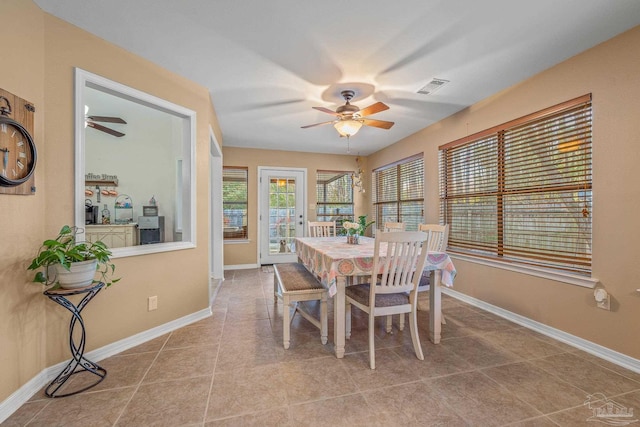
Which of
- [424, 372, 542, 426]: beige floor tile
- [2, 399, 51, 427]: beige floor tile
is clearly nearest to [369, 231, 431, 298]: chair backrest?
[424, 372, 542, 426]: beige floor tile

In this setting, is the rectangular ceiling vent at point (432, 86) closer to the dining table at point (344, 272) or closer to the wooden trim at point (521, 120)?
the wooden trim at point (521, 120)

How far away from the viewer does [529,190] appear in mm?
2701

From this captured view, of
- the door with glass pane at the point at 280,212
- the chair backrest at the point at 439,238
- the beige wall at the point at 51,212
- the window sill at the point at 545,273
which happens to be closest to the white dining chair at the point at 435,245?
the chair backrest at the point at 439,238

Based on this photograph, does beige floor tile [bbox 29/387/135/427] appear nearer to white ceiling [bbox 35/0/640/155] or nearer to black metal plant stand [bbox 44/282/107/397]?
black metal plant stand [bbox 44/282/107/397]

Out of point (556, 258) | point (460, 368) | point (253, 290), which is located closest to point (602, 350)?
point (556, 258)

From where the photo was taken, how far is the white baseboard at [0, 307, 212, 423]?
1548 millimetres

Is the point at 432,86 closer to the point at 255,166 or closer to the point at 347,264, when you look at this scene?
the point at 347,264

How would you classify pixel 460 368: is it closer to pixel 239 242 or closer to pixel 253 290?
pixel 253 290

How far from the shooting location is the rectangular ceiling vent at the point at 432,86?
2.70 metres

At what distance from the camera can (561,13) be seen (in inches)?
70.5

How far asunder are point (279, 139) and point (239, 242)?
215cm

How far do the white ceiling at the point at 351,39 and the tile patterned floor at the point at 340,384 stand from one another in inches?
95.8

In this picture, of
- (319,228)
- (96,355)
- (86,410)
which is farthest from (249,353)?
(319,228)

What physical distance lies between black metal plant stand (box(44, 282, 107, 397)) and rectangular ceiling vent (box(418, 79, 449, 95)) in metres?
3.28
